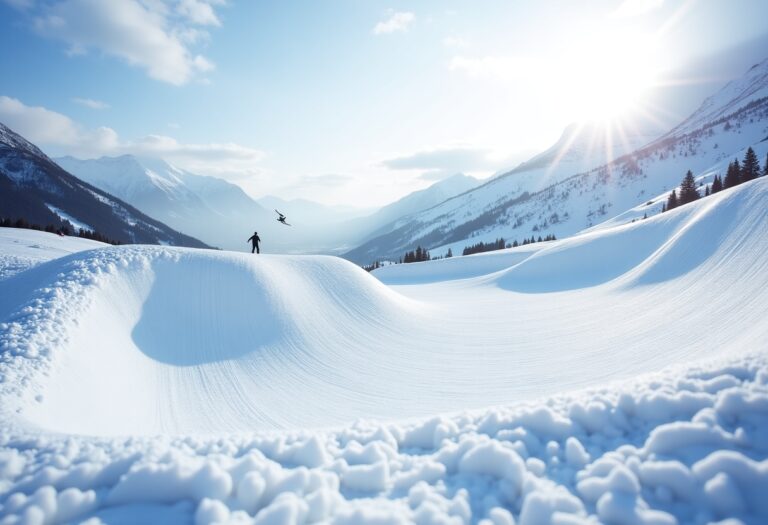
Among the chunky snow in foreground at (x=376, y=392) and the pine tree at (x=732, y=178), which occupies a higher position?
the pine tree at (x=732, y=178)

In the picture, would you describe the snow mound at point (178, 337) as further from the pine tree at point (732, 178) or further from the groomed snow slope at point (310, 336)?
the pine tree at point (732, 178)

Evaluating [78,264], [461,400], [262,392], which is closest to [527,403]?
[461,400]

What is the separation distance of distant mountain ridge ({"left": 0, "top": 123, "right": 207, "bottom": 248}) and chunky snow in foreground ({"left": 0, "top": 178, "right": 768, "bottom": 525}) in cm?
12391

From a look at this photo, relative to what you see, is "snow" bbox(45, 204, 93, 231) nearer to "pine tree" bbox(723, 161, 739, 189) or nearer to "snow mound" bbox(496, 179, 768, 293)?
"snow mound" bbox(496, 179, 768, 293)

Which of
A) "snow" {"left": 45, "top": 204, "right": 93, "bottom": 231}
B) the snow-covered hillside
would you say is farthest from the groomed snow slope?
"snow" {"left": 45, "top": 204, "right": 93, "bottom": 231}

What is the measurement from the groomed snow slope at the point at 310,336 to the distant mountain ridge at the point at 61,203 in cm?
12287

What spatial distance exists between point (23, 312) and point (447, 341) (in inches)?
394

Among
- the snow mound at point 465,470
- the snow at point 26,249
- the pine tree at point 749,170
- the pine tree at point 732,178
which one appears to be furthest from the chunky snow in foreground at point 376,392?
the pine tree at point 749,170

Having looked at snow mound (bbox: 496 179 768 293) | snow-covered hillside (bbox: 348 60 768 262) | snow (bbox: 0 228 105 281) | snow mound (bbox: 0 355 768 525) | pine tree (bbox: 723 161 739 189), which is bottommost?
snow mound (bbox: 0 355 768 525)

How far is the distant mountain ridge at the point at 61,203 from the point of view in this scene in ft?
323

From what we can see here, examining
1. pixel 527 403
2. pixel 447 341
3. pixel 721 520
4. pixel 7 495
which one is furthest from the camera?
pixel 447 341

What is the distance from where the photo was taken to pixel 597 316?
11141mm

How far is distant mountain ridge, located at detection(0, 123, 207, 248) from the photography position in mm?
98438

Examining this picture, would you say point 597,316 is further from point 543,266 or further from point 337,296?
point 543,266
